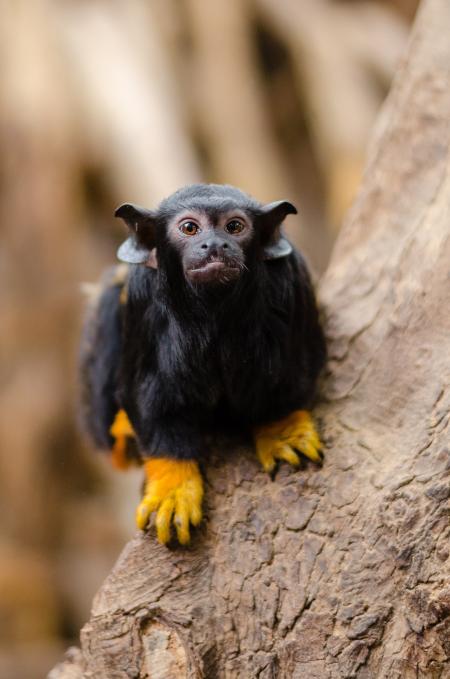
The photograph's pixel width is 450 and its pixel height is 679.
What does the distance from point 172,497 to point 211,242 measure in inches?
41.7

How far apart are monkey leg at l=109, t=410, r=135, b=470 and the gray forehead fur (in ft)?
4.16

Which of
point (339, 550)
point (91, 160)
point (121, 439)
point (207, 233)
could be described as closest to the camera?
point (339, 550)

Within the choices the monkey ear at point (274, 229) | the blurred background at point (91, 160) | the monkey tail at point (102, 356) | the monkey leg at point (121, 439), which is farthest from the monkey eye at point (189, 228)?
the blurred background at point (91, 160)

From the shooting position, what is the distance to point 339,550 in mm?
3262

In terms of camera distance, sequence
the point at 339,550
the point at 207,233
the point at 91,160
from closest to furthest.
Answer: the point at 339,550, the point at 207,233, the point at 91,160

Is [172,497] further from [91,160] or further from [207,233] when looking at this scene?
[91,160]

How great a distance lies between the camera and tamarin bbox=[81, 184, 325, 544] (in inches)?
137

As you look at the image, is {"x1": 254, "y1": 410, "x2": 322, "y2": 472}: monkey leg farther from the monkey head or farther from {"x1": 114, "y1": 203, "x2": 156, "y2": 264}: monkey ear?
{"x1": 114, "y1": 203, "x2": 156, "y2": 264}: monkey ear

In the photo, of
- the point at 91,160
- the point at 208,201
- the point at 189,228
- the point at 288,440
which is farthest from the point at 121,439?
the point at 91,160

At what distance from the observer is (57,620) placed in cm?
963

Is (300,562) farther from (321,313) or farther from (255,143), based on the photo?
(255,143)

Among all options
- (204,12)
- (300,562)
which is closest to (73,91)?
(204,12)

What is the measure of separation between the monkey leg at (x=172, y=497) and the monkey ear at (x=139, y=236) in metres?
0.88

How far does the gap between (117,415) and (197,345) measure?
1098 mm
